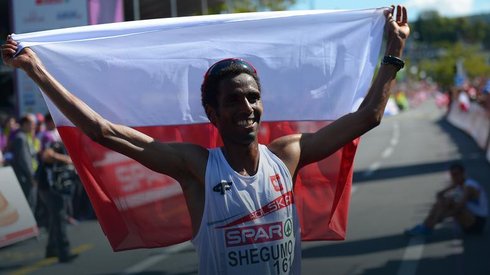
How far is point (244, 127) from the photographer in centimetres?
319

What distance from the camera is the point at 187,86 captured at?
4215 millimetres

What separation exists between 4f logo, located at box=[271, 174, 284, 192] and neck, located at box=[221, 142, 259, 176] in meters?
0.08

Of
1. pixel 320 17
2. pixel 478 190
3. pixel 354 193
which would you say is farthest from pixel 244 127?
pixel 354 193

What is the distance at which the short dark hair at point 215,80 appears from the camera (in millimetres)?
3182

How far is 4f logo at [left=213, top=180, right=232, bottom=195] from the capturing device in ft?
10.2

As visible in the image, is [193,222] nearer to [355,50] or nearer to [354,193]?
[355,50]

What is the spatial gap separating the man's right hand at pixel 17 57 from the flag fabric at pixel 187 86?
1.26ft

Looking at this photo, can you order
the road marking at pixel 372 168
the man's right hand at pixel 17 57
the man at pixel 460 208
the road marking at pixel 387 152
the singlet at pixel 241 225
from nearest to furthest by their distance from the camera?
the singlet at pixel 241 225
the man's right hand at pixel 17 57
the man at pixel 460 208
the road marking at pixel 372 168
the road marking at pixel 387 152

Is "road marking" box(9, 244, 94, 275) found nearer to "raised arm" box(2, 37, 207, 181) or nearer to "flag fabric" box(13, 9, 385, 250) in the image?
"flag fabric" box(13, 9, 385, 250)

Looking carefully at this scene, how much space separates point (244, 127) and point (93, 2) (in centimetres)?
1044

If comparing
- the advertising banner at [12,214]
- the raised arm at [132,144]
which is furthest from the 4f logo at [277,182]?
the advertising banner at [12,214]

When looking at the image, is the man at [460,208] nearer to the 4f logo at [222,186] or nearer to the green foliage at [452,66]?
the 4f logo at [222,186]

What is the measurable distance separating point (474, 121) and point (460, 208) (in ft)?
61.0

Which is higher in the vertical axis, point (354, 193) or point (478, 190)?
point (478, 190)
